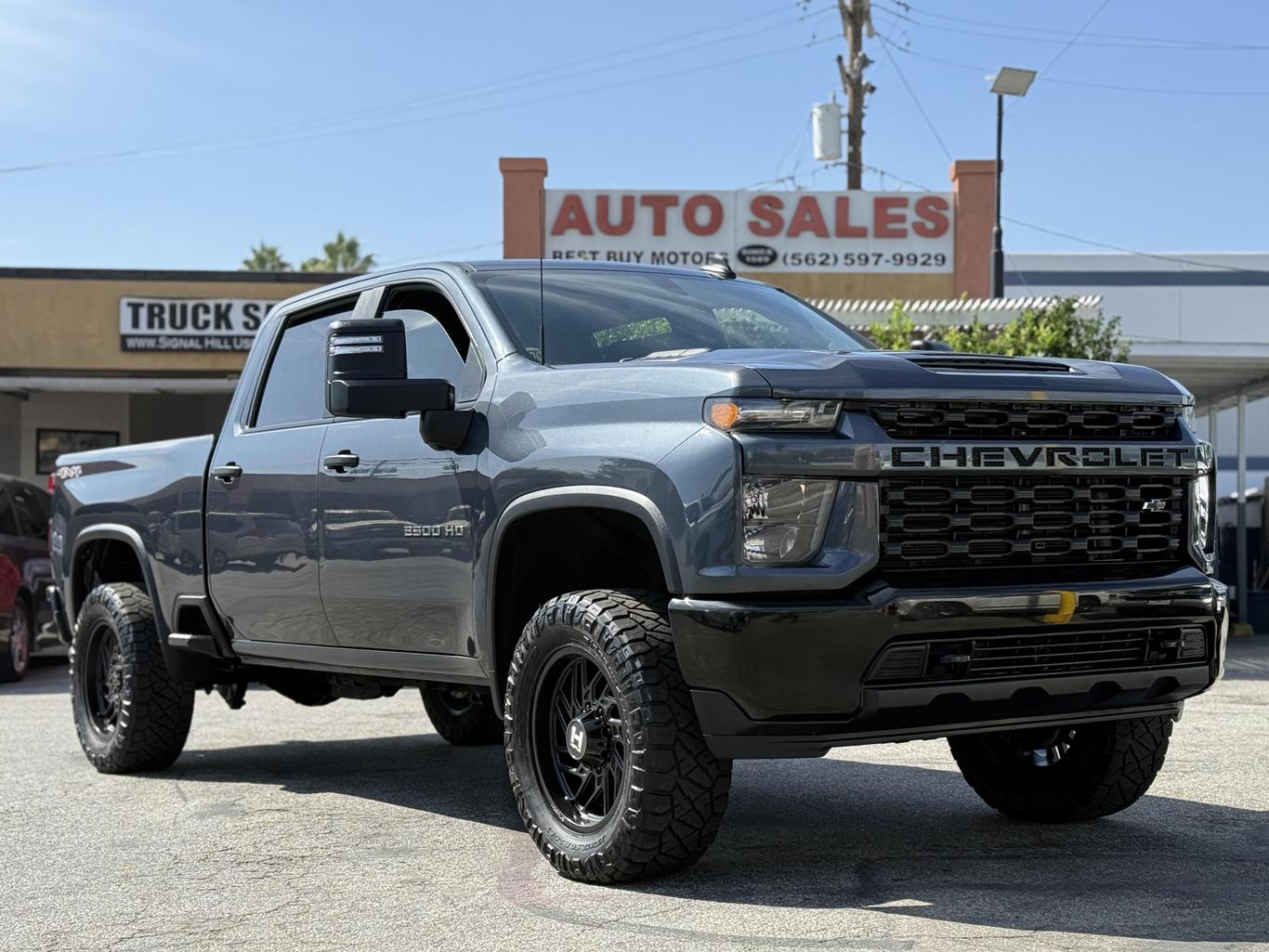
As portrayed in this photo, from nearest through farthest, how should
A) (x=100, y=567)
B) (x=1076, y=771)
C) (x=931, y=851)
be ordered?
(x=931, y=851) → (x=1076, y=771) → (x=100, y=567)

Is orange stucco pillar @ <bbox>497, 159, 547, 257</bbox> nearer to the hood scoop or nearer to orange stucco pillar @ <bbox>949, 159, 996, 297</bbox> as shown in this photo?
orange stucco pillar @ <bbox>949, 159, 996, 297</bbox>

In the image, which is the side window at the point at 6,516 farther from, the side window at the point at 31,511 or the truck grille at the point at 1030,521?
the truck grille at the point at 1030,521

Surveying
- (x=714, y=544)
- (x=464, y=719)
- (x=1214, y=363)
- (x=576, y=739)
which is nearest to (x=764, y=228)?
(x=1214, y=363)

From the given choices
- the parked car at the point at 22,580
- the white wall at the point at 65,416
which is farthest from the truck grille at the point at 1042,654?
the white wall at the point at 65,416

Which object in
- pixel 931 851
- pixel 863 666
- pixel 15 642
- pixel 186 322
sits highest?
pixel 186 322

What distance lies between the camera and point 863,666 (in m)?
4.56

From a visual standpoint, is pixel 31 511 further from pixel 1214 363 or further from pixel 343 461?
pixel 1214 363

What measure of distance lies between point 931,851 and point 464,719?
3.65m

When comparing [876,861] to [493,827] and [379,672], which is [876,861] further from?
[379,672]

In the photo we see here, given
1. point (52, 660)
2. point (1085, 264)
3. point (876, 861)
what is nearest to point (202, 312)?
point (52, 660)

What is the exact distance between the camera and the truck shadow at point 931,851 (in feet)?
15.2

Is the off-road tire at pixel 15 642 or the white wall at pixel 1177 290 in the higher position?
the white wall at pixel 1177 290

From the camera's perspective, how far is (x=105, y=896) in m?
5.12

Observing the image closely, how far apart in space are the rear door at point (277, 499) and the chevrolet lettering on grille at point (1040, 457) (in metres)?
2.63
